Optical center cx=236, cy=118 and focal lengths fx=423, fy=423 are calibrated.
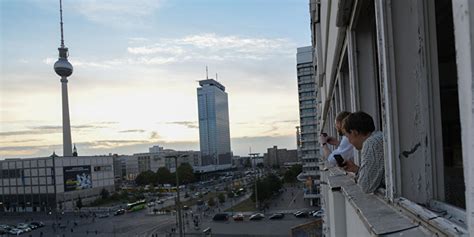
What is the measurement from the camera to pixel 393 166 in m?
1.52

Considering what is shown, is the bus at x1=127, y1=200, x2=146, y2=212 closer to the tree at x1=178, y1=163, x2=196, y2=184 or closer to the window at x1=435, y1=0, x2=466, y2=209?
the tree at x1=178, y1=163, x2=196, y2=184

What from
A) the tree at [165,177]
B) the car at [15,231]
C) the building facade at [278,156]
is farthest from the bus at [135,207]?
the building facade at [278,156]

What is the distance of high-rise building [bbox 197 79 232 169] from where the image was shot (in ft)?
393

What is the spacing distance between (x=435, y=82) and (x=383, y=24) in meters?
0.28

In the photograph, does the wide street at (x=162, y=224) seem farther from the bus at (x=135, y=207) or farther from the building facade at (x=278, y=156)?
the building facade at (x=278, y=156)

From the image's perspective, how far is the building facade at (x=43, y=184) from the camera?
55.2 metres

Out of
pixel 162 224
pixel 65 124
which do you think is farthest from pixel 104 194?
pixel 162 224

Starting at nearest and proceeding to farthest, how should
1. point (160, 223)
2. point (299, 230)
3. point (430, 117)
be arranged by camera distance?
point (430, 117) < point (299, 230) < point (160, 223)

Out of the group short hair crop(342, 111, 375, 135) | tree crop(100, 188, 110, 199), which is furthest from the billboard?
short hair crop(342, 111, 375, 135)

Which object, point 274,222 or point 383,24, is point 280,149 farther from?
point 383,24

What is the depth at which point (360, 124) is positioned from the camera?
84.0 inches

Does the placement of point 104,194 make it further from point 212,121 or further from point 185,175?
point 212,121

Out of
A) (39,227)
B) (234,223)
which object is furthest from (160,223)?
(39,227)

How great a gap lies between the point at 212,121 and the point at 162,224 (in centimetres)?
8533
